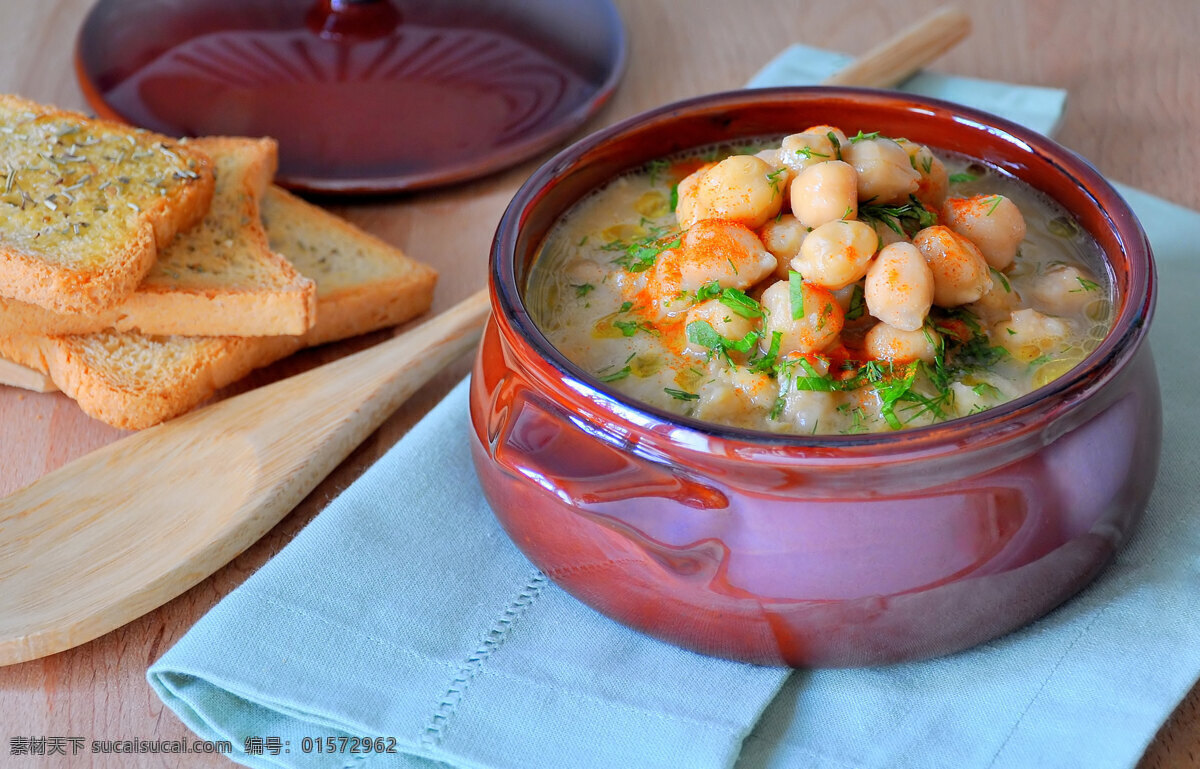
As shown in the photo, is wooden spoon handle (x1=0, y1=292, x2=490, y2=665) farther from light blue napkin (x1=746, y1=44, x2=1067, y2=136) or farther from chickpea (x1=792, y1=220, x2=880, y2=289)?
light blue napkin (x1=746, y1=44, x2=1067, y2=136)

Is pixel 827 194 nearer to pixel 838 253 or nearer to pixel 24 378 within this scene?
pixel 838 253

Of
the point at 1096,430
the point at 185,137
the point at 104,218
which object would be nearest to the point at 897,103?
the point at 1096,430

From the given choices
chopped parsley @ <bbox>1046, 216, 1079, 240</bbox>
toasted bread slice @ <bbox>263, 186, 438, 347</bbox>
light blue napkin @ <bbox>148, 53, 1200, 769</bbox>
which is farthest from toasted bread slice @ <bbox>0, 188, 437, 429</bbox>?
chopped parsley @ <bbox>1046, 216, 1079, 240</bbox>

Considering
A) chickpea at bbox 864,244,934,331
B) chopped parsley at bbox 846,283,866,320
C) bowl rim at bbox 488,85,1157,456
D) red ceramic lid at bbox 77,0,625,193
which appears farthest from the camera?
red ceramic lid at bbox 77,0,625,193

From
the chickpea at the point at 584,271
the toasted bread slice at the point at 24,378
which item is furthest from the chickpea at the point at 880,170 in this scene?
the toasted bread slice at the point at 24,378

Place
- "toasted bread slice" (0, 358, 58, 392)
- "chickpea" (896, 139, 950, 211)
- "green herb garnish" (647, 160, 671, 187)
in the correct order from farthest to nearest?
"toasted bread slice" (0, 358, 58, 392) → "green herb garnish" (647, 160, 671, 187) → "chickpea" (896, 139, 950, 211)

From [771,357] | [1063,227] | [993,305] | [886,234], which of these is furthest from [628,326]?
[1063,227]
